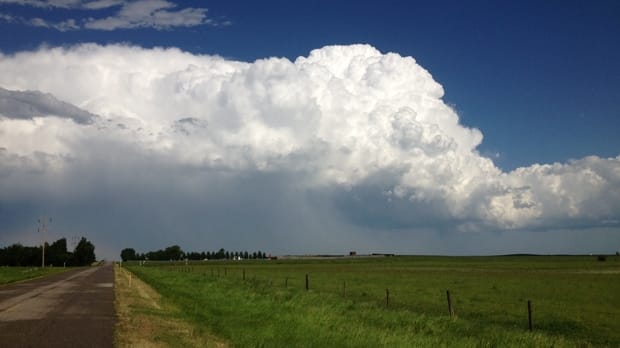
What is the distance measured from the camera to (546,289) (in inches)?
Answer: 1914

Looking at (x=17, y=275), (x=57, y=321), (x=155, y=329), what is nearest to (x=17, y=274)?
(x=17, y=275)

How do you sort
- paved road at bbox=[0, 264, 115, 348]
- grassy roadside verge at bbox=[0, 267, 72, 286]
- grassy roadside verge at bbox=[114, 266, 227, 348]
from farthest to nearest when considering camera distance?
grassy roadside verge at bbox=[0, 267, 72, 286] → paved road at bbox=[0, 264, 115, 348] → grassy roadside verge at bbox=[114, 266, 227, 348]

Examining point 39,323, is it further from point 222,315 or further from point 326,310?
point 326,310

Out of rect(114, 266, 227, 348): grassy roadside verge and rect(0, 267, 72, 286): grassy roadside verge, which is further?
rect(0, 267, 72, 286): grassy roadside verge

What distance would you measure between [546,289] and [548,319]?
23113mm

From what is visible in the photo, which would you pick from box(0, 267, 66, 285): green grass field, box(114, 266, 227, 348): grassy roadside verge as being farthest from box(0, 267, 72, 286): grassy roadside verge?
box(114, 266, 227, 348): grassy roadside verge

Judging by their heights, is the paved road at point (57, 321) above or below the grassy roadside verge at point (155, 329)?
above

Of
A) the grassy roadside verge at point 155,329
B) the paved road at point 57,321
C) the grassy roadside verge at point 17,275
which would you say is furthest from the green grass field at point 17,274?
the grassy roadside verge at point 155,329

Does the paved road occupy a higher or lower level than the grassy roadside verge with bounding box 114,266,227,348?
higher

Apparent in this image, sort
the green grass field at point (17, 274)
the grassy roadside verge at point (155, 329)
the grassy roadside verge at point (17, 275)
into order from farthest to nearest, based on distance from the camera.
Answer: the green grass field at point (17, 274) → the grassy roadside verge at point (17, 275) → the grassy roadside verge at point (155, 329)

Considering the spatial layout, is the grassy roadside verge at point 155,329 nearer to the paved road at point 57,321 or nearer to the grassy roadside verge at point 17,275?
the paved road at point 57,321

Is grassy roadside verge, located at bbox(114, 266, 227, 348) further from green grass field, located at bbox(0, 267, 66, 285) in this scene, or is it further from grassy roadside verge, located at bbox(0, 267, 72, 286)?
green grass field, located at bbox(0, 267, 66, 285)

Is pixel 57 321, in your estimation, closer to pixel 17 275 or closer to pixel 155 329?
pixel 155 329

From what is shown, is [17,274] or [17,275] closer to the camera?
[17,275]
